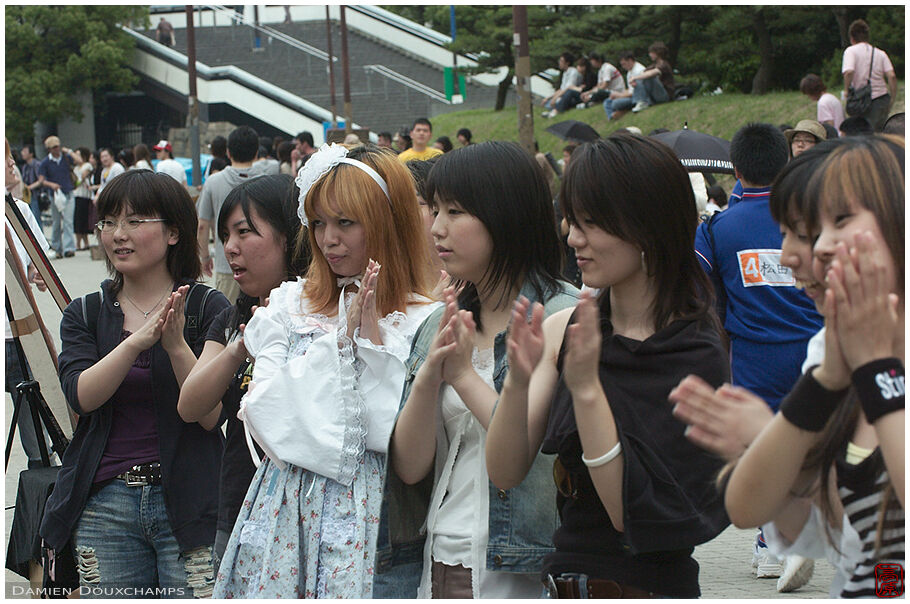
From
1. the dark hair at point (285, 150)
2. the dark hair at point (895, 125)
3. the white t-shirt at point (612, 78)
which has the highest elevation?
the white t-shirt at point (612, 78)

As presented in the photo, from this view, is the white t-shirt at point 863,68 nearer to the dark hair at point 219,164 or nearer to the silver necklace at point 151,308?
the dark hair at point 219,164

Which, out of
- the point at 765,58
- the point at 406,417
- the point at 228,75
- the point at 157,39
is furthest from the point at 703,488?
the point at 157,39

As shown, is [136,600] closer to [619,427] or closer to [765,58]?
[619,427]

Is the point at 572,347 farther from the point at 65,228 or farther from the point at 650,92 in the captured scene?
the point at 65,228

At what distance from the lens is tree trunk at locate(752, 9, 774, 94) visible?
19.5 meters

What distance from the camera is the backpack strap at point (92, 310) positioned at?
12.3ft

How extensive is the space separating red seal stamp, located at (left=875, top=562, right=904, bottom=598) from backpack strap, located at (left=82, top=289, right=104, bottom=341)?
105 inches

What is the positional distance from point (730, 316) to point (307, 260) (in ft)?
8.00

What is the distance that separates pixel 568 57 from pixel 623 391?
23.1 meters

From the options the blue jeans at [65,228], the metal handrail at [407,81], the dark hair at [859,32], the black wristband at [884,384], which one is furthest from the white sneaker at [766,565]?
the metal handrail at [407,81]

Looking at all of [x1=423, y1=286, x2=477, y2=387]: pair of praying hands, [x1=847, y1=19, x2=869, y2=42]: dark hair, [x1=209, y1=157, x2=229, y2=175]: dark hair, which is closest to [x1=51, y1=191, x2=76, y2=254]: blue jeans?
[x1=209, y1=157, x2=229, y2=175]: dark hair

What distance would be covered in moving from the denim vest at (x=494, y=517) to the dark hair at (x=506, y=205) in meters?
0.06

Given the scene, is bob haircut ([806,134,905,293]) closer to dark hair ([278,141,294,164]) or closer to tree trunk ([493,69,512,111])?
dark hair ([278,141,294,164])

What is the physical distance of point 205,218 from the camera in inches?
382
